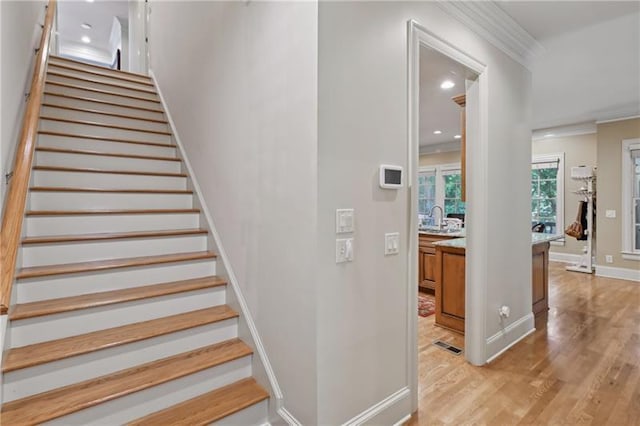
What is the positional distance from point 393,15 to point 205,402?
8.21 feet

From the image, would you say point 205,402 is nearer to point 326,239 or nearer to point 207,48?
point 326,239

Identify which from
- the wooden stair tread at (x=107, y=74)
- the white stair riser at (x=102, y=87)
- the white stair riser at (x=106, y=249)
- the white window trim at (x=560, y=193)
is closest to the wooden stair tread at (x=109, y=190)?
the white stair riser at (x=106, y=249)

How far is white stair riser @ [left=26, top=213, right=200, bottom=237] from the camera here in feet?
7.67

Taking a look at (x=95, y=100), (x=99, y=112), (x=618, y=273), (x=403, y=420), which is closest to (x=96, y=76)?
(x=95, y=100)

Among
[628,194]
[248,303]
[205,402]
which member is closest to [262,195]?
[248,303]

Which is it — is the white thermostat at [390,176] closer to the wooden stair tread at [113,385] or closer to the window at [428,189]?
the wooden stair tread at [113,385]

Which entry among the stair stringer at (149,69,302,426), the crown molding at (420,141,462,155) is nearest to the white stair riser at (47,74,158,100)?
the stair stringer at (149,69,302,426)

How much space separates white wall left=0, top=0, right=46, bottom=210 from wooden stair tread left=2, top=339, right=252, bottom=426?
A: 3.62 ft

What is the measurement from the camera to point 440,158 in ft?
27.8

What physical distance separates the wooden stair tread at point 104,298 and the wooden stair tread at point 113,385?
42 centimetres

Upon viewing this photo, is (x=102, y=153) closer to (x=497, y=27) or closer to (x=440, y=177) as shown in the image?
(x=497, y=27)

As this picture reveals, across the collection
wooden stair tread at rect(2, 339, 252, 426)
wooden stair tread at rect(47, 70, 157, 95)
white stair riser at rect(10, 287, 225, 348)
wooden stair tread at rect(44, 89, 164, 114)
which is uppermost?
wooden stair tread at rect(47, 70, 157, 95)

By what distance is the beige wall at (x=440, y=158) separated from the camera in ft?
26.7

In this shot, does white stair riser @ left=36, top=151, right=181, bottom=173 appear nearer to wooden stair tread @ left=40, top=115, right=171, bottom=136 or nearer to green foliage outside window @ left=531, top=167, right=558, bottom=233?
wooden stair tread @ left=40, top=115, right=171, bottom=136
